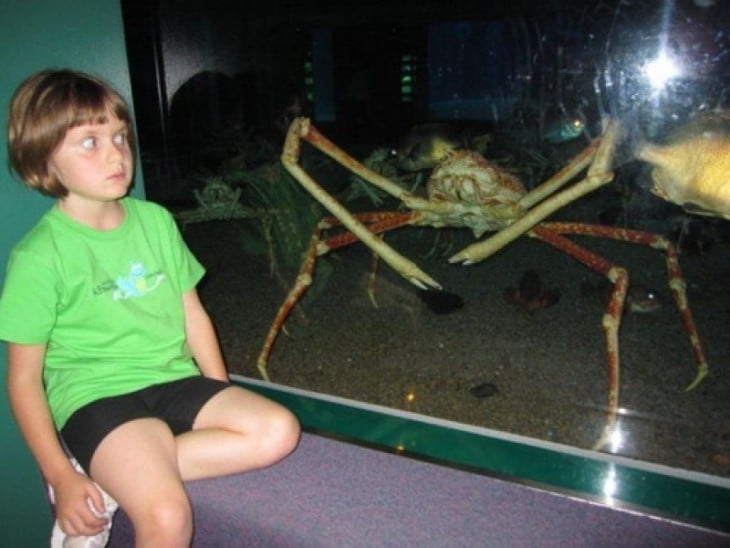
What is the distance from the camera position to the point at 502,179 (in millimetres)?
1683

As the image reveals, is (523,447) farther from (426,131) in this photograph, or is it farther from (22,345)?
(426,131)

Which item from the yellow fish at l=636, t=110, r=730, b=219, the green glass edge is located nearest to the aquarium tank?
the yellow fish at l=636, t=110, r=730, b=219

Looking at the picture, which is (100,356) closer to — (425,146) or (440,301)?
(440,301)

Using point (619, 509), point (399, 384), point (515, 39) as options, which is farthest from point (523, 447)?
point (515, 39)

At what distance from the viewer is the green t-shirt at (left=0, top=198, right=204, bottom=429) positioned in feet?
2.75

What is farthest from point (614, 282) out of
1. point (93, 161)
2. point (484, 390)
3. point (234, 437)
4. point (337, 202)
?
point (93, 161)

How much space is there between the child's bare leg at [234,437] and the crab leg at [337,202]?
0.58 m

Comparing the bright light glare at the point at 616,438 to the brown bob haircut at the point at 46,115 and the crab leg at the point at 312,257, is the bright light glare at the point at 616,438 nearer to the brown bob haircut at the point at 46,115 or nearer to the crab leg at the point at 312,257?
the crab leg at the point at 312,257

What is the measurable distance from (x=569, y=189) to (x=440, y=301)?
38.1 inches

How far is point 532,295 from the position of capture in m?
2.07

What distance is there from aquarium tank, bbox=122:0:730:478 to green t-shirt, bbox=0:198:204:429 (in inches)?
23.7

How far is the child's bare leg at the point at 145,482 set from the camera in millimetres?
757

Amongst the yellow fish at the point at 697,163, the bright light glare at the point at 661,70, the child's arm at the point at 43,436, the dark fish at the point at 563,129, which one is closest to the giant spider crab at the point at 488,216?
the yellow fish at the point at 697,163

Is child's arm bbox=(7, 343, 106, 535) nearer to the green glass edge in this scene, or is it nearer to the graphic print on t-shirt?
the graphic print on t-shirt
